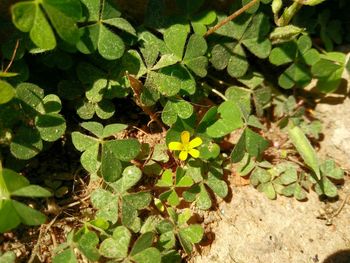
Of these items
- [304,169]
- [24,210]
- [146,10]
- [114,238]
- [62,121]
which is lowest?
[304,169]

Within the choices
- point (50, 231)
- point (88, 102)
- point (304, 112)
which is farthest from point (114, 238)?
point (304, 112)

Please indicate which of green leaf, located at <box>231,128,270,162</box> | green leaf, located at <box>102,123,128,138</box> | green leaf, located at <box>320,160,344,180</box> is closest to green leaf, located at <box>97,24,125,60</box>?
green leaf, located at <box>102,123,128,138</box>

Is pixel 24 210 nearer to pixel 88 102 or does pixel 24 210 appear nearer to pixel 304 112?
pixel 88 102

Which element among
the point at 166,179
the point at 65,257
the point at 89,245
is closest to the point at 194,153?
the point at 166,179

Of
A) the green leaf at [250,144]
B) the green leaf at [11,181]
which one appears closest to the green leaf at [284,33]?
the green leaf at [250,144]

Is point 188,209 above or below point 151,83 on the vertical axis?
below

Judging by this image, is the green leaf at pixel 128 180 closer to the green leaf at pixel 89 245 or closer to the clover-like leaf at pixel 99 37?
the green leaf at pixel 89 245

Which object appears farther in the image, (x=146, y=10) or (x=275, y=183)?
(x=275, y=183)

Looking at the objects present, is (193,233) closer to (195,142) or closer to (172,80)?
(195,142)
